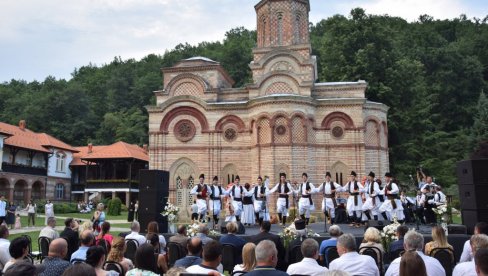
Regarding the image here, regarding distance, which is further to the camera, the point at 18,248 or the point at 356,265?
the point at 18,248

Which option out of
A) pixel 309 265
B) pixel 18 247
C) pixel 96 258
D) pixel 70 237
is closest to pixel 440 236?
pixel 309 265

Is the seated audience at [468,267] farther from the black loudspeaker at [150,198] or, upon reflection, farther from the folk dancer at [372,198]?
the folk dancer at [372,198]

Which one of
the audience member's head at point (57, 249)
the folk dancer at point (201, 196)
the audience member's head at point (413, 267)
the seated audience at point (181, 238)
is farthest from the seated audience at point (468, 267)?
the folk dancer at point (201, 196)

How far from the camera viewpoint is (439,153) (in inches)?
1361

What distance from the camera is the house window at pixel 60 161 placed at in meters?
44.2

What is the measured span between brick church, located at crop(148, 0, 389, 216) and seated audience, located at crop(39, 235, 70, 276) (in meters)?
19.7

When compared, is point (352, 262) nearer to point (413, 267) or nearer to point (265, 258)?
point (265, 258)

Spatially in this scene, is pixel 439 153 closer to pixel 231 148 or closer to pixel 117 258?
pixel 231 148

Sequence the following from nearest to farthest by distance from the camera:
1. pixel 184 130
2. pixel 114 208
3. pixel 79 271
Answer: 1. pixel 79 271
2. pixel 184 130
3. pixel 114 208

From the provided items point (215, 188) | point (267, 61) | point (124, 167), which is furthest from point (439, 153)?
point (124, 167)

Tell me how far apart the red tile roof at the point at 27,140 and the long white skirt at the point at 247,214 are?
29073mm

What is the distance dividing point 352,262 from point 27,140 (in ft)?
139

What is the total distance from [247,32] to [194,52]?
33.4 feet

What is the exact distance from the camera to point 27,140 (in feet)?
134
